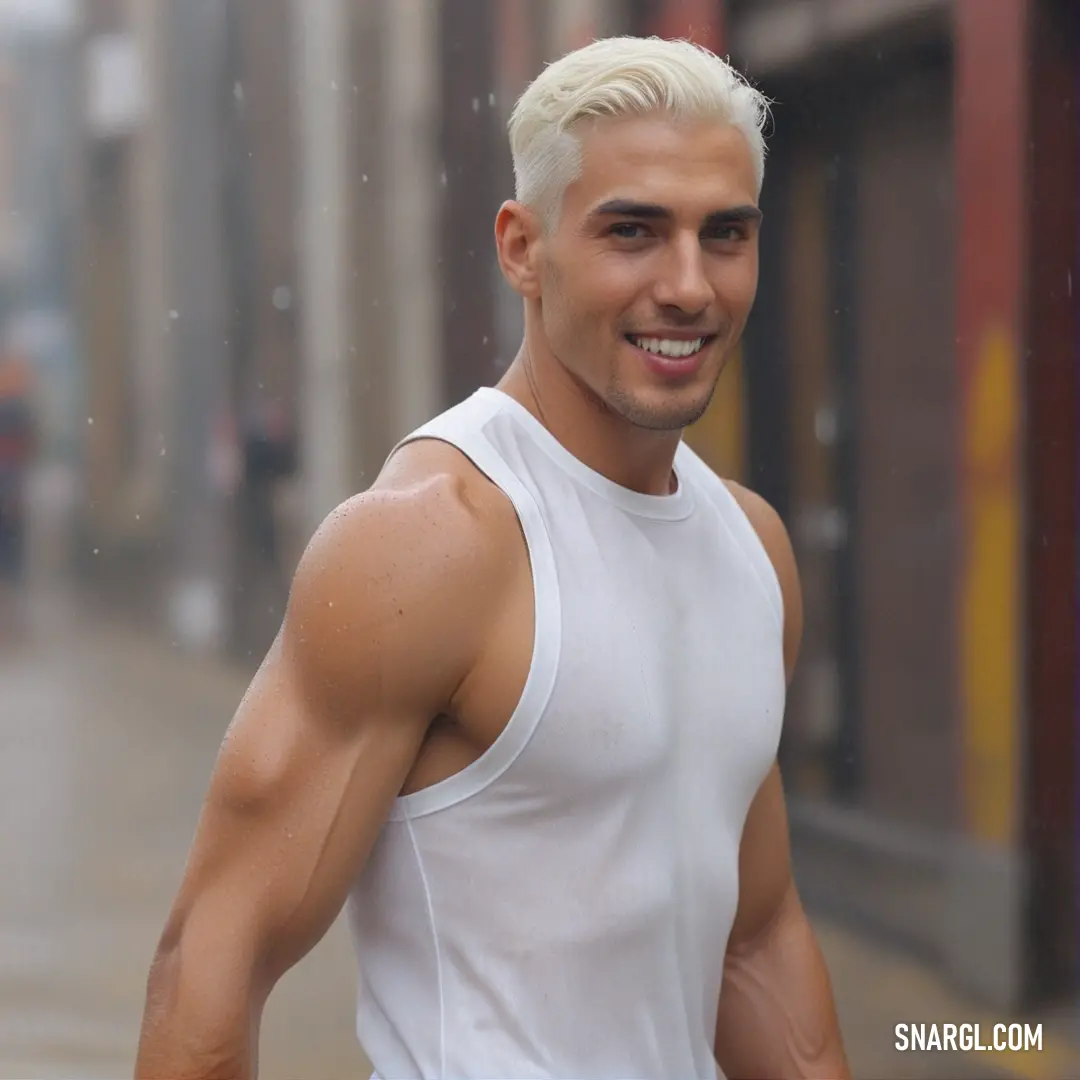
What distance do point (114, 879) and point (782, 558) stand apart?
7.51 feet

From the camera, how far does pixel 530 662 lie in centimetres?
136

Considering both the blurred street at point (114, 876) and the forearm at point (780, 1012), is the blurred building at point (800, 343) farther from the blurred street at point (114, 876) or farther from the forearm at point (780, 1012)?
the forearm at point (780, 1012)

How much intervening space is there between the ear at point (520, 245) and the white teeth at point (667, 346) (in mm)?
130

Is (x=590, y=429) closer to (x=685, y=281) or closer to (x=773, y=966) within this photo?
(x=685, y=281)

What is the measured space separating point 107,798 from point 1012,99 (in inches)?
102

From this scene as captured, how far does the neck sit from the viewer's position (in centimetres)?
151

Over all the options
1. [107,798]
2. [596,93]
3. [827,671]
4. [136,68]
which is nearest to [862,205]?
[827,671]

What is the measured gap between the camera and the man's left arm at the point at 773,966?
1722 mm

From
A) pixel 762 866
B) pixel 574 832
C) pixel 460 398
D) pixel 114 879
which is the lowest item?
pixel 114 879

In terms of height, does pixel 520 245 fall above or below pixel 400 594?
above

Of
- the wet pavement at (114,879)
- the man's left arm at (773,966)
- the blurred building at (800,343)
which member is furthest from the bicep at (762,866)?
the blurred building at (800,343)

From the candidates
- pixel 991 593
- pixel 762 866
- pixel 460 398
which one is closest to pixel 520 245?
pixel 762 866

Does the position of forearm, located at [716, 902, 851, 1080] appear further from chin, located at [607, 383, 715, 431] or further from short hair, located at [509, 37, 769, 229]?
short hair, located at [509, 37, 769, 229]

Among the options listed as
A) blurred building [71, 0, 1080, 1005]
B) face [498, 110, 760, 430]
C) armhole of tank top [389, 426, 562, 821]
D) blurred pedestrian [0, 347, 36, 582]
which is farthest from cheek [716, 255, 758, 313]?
blurred pedestrian [0, 347, 36, 582]
